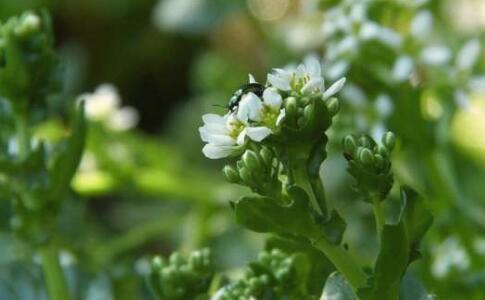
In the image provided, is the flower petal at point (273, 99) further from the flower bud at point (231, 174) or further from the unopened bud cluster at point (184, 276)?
the unopened bud cluster at point (184, 276)

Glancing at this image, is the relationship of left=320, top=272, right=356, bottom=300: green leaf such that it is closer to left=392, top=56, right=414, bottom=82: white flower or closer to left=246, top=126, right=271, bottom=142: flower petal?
left=246, top=126, right=271, bottom=142: flower petal

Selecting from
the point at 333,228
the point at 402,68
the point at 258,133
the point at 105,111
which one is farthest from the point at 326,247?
the point at 105,111

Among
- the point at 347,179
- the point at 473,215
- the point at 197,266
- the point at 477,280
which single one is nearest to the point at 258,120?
the point at 197,266

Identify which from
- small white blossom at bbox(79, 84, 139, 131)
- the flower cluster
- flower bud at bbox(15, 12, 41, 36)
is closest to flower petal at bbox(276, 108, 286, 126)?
the flower cluster

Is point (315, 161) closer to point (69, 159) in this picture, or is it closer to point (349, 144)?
point (349, 144)

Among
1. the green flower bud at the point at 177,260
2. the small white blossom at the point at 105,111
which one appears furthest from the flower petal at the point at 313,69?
the small white blossom at the point at 105,111

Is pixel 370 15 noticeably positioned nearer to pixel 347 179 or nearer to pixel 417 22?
pixel 417 22
